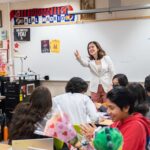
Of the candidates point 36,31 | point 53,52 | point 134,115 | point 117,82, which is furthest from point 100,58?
point 134,115

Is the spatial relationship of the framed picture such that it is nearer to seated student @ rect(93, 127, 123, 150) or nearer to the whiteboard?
the whiteboard

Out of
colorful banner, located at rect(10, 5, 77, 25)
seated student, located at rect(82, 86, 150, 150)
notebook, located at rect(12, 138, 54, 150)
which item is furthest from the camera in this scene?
colorful banner, located at rect(10, 5, 77, 25)

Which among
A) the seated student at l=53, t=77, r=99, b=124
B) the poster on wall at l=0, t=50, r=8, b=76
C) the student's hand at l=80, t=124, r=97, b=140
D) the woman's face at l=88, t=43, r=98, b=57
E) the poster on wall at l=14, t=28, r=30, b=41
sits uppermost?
the poster on wall at l=14, t=28, r=30, b=41

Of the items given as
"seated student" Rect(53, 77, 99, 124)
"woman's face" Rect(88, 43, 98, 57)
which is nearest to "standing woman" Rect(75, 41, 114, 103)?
"woman's face" Rect(88, 43, 98, 57)

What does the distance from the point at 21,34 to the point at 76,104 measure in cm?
372

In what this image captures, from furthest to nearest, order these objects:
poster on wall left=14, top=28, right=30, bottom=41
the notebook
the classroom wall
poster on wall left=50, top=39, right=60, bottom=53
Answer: poster on wall left=14, top=28, right=30, bottom=41, poster on wall left=50, top=39, right=60, bottom=53, the classroom wall, the notebook

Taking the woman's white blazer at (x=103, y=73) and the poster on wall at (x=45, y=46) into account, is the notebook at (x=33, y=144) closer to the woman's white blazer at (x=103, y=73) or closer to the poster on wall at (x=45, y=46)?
the woman's white blazer at (x=103, y=73)

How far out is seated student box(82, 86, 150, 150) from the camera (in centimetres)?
166

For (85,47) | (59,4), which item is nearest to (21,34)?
(59,4)

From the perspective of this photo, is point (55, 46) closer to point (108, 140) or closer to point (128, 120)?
point (128, 120)

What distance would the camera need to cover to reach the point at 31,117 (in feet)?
7.02

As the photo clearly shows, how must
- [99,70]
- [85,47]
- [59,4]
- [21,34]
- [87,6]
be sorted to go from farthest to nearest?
[21,34]
[59,4]
[85,47]
[87,6]
[99,70]

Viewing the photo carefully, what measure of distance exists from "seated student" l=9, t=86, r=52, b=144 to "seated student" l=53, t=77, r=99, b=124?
84cm

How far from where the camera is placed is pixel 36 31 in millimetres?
6426
